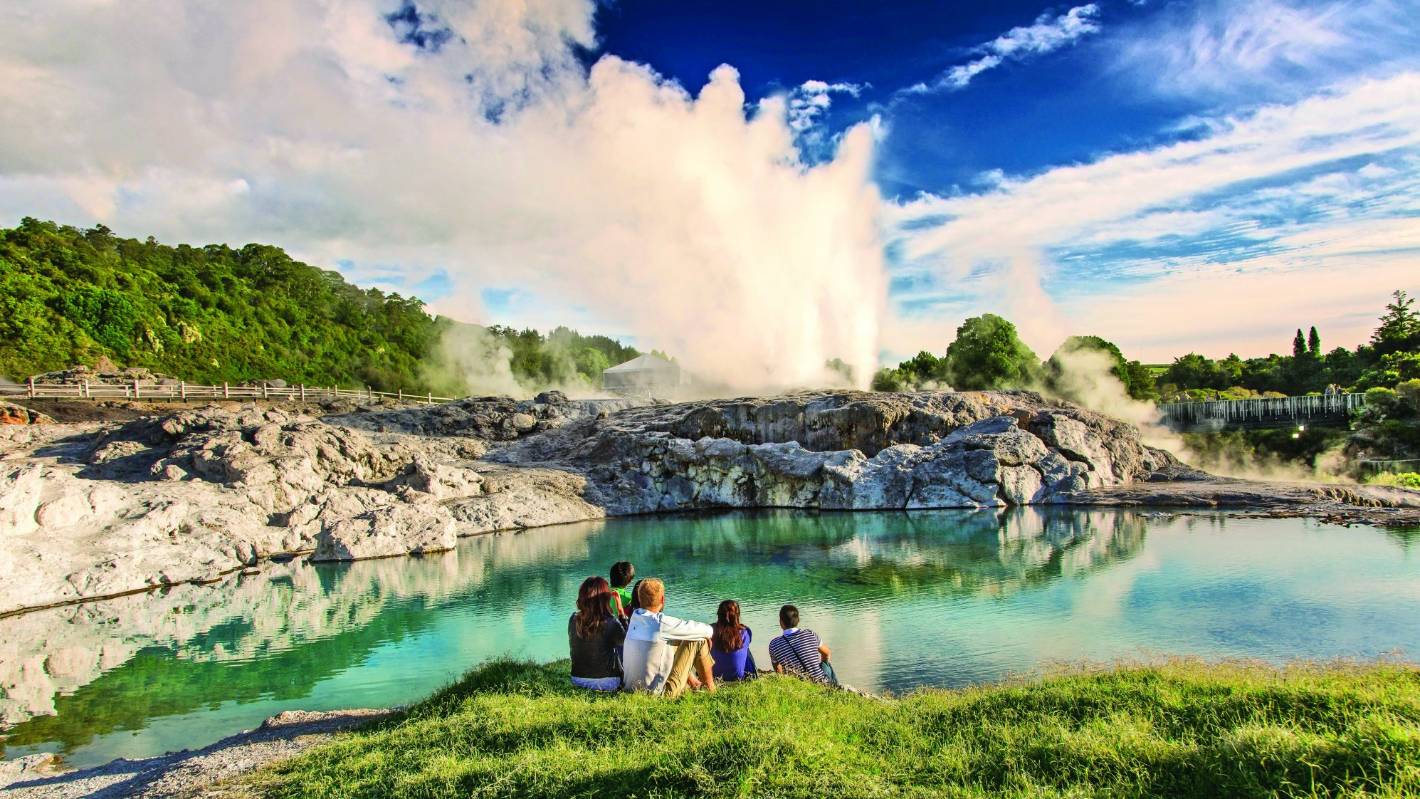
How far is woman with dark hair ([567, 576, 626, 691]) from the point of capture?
8570 mm

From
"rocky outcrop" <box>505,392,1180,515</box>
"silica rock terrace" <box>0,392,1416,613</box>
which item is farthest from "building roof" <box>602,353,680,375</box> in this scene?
"rocky outcrop" <box>505,392,1180,515</box>

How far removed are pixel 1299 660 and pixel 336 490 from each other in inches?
1142

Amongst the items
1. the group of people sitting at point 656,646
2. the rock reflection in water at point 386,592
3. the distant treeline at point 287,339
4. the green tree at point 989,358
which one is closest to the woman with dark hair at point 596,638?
the group of people sitting at point 656,646

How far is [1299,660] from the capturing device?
1112cm

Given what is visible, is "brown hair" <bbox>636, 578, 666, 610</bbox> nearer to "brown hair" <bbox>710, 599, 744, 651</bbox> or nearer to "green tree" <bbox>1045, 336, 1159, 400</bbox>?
"brown hair" <bbox>710, 599, 744, 651</bbox>

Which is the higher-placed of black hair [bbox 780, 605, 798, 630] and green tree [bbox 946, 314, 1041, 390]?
green tree [bbox 946, 314, 1041, 390]

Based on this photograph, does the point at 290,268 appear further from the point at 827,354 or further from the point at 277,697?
the point at 277,697

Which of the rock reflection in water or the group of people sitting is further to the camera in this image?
the rock reflection in water

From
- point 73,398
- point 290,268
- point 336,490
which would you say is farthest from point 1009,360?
point 290,268

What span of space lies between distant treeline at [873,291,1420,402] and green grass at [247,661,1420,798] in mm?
53777

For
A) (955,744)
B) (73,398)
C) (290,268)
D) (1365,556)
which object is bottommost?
(1365,556)

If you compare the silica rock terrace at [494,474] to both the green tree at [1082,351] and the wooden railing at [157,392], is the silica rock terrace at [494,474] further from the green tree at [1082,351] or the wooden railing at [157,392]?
the green tree at [1082,351]

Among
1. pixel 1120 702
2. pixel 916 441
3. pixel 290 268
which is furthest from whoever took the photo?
pixel 290 268

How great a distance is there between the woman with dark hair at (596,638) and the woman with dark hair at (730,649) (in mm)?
1227
